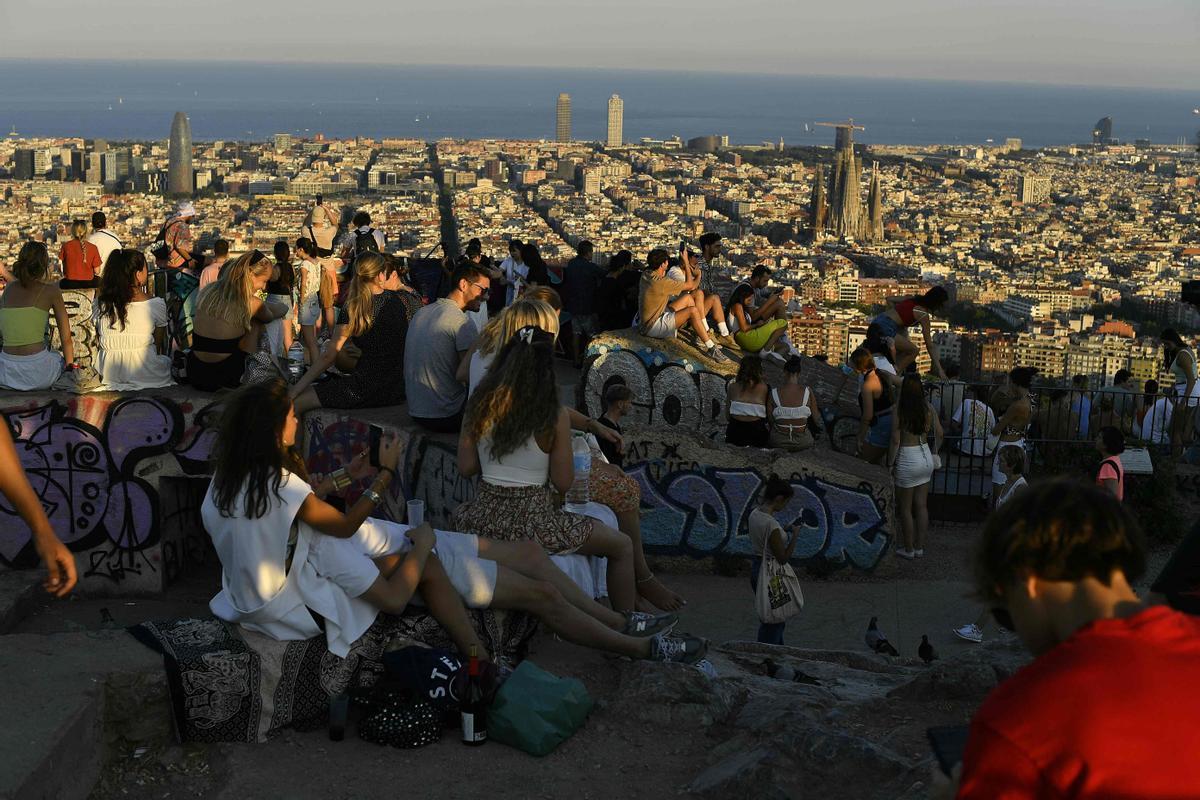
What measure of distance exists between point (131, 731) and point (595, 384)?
5752mm

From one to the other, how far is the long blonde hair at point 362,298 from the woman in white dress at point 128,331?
1035 mm

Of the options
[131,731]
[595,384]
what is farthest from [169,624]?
[595,384]

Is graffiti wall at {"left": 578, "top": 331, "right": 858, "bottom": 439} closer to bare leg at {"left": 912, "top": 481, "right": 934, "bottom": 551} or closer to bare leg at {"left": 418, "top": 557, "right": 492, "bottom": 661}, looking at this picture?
bare leg at {"left": 912, "top": 481, "right": 934, "bottom": 551}

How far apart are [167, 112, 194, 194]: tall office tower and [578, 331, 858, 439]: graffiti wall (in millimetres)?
77761

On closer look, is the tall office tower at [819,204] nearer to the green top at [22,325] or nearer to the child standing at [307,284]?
the child standing at [307,284]

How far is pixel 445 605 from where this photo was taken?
4930 millimetres

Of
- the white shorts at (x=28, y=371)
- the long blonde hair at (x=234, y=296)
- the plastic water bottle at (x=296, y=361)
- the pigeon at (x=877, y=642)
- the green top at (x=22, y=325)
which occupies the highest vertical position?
the long blonde hair at (x=234, y=296)

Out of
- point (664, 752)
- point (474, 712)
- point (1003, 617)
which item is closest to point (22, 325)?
point (474, 712)

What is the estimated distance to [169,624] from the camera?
4.82 m

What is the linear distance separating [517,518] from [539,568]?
314 mm

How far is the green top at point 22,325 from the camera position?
24.5ft

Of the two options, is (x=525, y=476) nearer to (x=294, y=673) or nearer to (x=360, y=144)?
(x=294, y=673)

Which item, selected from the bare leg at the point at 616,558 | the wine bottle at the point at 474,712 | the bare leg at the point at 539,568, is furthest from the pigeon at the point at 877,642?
the wine bottle at the point at 474,712

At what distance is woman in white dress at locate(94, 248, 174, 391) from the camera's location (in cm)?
743
